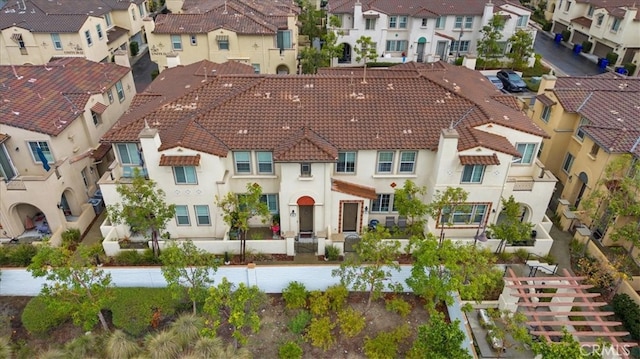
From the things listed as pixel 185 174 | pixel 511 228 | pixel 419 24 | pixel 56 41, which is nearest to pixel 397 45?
pixel 419 24

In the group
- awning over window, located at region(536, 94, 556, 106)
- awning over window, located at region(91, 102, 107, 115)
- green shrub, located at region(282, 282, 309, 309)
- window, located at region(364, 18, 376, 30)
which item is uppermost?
window, located at region(364, 18, 376, 30)

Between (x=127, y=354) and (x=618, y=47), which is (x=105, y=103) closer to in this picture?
(x=127, y=354)

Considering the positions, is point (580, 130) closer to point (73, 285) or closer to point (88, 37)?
point (73, 285)

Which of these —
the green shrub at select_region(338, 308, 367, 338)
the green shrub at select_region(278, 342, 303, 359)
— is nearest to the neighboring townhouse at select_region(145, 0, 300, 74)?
the green shrub at select_region(338, 308, 367, 338)

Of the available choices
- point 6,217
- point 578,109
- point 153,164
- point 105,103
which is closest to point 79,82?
point 105,103

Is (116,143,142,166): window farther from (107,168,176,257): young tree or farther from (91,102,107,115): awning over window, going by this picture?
(91,102,107,115): awning over window

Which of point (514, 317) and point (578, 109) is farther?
point (578, 109)
